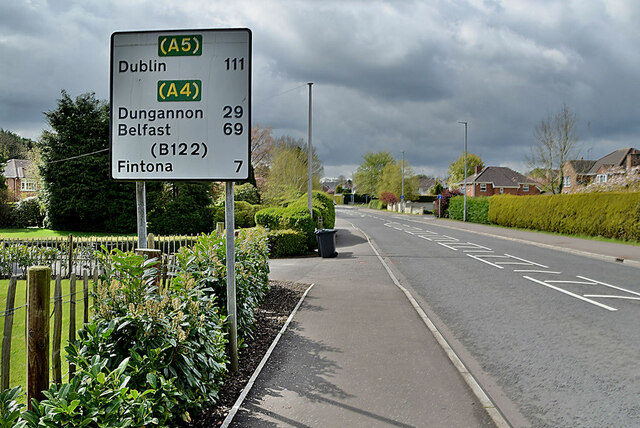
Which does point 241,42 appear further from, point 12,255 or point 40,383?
point 12,255

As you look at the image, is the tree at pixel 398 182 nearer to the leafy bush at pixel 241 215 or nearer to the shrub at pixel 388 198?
the shrub at pixel 388 198

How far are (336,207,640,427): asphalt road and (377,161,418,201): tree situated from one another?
61.9 meters

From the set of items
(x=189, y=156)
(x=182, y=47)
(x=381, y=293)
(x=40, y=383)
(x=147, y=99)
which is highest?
(x=182, y=47)

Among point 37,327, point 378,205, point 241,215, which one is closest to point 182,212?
point 241,215

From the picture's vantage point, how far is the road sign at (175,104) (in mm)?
4676

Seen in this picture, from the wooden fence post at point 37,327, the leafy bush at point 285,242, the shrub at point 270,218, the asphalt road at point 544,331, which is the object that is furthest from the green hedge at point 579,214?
the wooden fence post at point 37,327

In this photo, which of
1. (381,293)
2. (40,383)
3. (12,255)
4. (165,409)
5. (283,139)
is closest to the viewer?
(40,383)

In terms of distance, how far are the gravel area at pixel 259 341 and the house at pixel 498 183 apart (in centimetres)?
7161

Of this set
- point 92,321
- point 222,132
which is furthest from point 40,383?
point 222,132

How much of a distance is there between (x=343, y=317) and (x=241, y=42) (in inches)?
193

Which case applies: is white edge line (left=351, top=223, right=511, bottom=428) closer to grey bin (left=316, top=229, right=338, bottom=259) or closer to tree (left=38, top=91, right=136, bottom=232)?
grey bin (left=316, top=229, right=338, bottom=259)

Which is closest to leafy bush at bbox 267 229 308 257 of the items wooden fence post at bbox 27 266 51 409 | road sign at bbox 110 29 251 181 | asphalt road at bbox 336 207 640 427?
asphalt road at bbox 336 207 640 427

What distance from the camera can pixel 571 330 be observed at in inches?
289

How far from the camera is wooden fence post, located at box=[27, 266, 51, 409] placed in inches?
119
